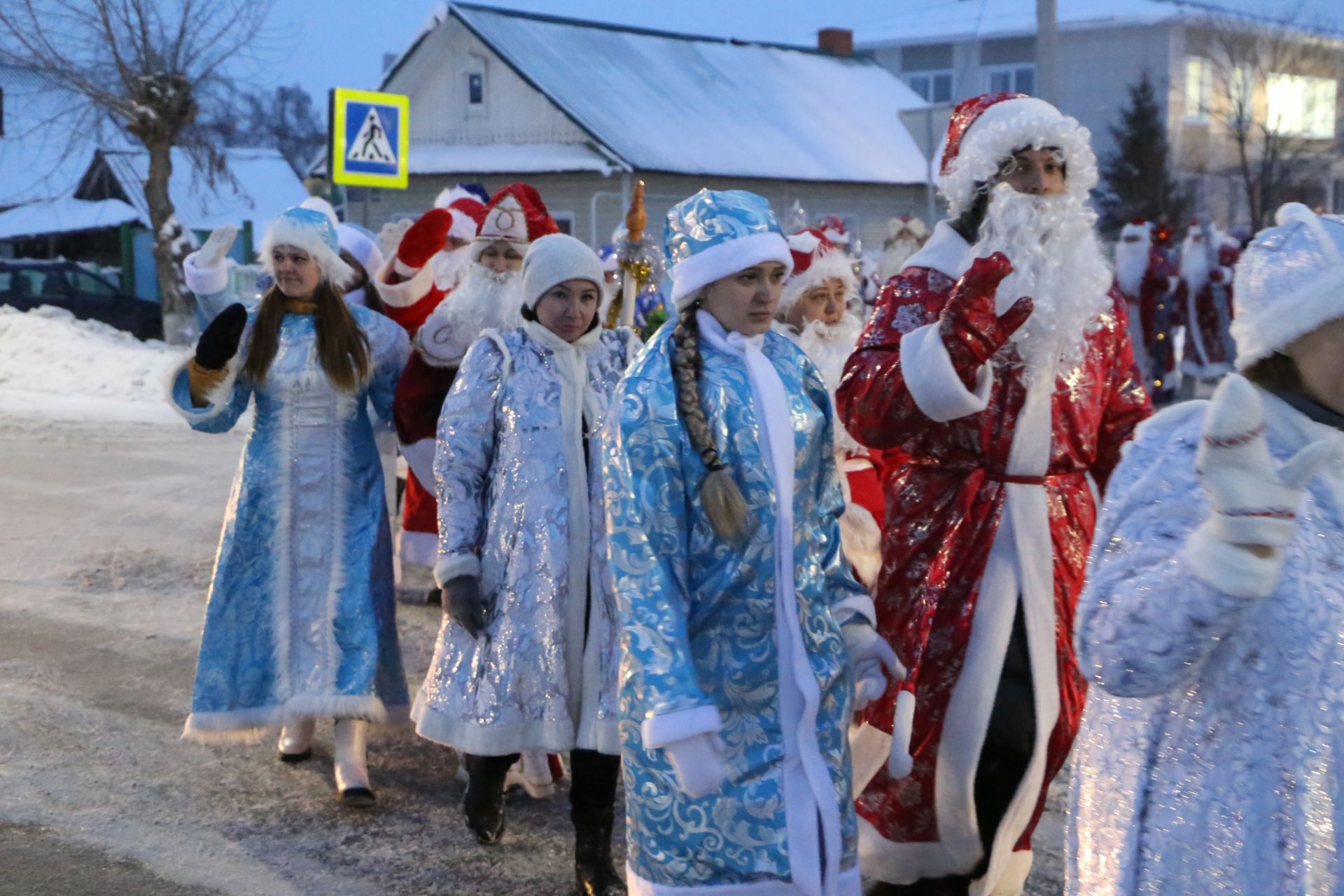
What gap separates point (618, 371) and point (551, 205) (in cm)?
2611

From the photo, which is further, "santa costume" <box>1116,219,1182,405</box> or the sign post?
"santa costume" <box>1116,219,1182,405</box>

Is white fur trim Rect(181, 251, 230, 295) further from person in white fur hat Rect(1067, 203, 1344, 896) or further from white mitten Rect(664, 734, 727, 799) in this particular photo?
person in white fur hat Rect(1067, 203, 1344, 896)

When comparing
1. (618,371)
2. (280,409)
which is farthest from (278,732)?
(618,371)

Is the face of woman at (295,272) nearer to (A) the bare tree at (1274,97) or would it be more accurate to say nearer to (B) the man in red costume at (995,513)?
(B) the man in red costume at (995,513)

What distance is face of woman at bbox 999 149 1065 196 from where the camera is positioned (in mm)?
4141

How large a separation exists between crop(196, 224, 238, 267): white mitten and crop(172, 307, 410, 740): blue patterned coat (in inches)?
28.3

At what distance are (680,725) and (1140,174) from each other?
35.3m

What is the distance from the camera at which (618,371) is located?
5.13m

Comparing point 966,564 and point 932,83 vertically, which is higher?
point 932,83

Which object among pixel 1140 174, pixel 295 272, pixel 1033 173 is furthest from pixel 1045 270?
pixel 1140 174

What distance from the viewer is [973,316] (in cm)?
384

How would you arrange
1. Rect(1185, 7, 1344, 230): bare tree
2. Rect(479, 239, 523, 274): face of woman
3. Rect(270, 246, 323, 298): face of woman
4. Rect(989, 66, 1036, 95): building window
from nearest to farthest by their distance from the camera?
Rect(270, 246, 323, 298): face of woman → Rect(479, 239, 523, 274): face of woman → Rect(1185, 7, 1344, 230): bare tree → Rect(989, 66, 1036, 95): building window

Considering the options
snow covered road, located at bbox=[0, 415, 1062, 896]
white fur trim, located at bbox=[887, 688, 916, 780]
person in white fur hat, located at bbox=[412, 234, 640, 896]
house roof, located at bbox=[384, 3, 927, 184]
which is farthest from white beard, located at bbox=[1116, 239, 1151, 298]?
white fur trim, located at bbox=[887, 688, 916, 780]

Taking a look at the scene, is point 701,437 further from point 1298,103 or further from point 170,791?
point 1298,103
